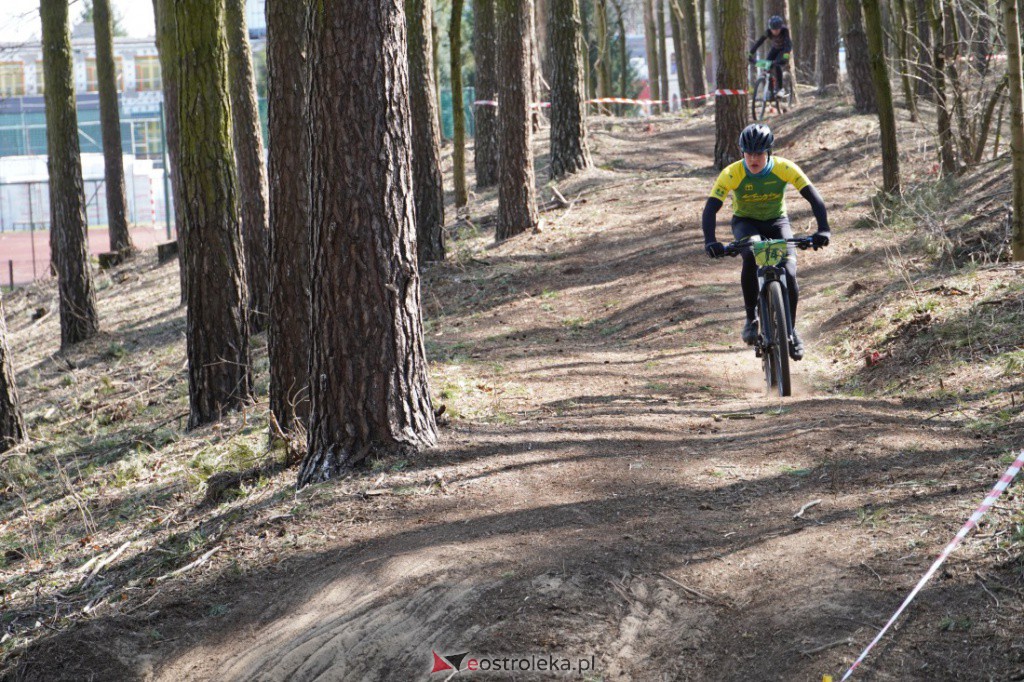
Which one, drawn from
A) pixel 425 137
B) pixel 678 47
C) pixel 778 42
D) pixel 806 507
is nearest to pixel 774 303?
pixel 806 507

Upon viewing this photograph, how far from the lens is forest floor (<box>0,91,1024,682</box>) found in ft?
14.5

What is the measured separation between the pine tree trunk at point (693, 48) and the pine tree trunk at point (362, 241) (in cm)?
2582

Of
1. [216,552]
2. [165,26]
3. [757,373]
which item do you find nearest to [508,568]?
[216,552]

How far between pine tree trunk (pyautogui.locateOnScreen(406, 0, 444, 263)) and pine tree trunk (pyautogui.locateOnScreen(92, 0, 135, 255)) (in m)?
10.1

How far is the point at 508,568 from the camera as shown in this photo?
16.6 feet

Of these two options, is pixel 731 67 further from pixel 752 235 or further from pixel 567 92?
pixel 752 235

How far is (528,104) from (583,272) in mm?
2703

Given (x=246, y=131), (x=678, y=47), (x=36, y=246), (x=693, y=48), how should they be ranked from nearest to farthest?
1. (x=246, y=131)
2. (x=693, y=48)
3. (x=678, y=47)
4. (x=36, y=246)

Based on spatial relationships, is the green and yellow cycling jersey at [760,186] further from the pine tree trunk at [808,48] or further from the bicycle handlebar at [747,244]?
the pine tree trunk at [808,48]

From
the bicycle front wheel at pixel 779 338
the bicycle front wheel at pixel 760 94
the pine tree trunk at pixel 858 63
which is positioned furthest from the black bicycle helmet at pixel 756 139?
the bicycle front wheel at pixel 760 94

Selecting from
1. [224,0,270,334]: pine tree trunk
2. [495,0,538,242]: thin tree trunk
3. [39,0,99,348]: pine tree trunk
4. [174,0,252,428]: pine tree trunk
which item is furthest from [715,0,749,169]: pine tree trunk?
[39,0,99,348]: pine tree trunk

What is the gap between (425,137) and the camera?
46.9ft

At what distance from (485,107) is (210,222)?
1056 centimetres

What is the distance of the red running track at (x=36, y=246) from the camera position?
32.2 m
